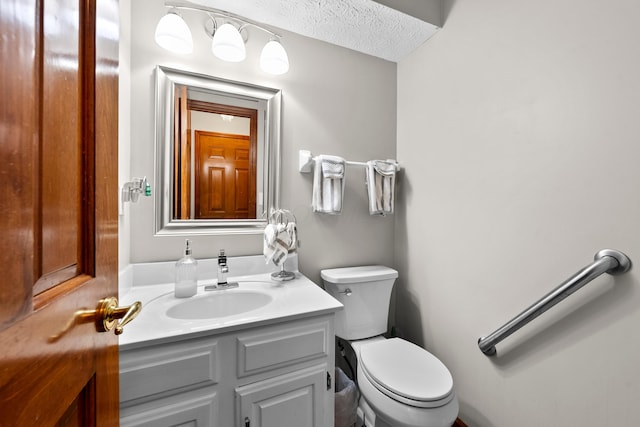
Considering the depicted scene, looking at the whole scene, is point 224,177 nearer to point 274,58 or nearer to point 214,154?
point 214,154

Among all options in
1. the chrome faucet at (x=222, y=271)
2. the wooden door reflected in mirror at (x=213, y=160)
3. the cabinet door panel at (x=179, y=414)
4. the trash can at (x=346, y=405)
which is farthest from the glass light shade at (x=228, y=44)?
the trash can at (x=346, y=405)

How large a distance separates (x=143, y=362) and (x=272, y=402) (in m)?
0.43

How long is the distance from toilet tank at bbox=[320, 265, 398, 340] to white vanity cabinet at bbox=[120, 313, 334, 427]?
0.41 metres

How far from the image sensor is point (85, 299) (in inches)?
16.5

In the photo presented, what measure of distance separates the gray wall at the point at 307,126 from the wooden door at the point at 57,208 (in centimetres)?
68

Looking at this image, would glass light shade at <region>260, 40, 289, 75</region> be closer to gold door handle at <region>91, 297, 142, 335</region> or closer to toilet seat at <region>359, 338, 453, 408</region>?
gold door handle at <region>91, 297, 142, 335</region>

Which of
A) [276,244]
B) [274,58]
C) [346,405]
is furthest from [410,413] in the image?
[274,58]

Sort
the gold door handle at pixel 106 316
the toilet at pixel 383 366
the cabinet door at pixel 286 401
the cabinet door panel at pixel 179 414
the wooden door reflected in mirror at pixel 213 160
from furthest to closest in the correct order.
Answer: the wooden door reflected in mirror at pixel 213 160, the toilet at pixel 383 366, the cabinet door at pixel 286 401, the cabinet door panel at pixel 179 414, the gold door handle at pixel 106 316

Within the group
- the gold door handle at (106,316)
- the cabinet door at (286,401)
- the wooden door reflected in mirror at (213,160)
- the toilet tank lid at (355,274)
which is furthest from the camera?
the toilet tank lid at (355,274)

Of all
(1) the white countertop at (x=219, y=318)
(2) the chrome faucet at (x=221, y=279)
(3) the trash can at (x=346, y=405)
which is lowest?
(3) the trash can at (x=346, y=405)

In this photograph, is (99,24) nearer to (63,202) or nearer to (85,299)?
(63,202)

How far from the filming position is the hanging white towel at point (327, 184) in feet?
4.54

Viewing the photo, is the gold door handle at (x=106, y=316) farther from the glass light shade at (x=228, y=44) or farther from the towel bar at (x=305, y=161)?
the glass light shade at (x=228, y=44)

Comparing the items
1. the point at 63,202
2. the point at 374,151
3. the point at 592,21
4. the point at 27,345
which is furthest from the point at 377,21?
the point at 27,345
